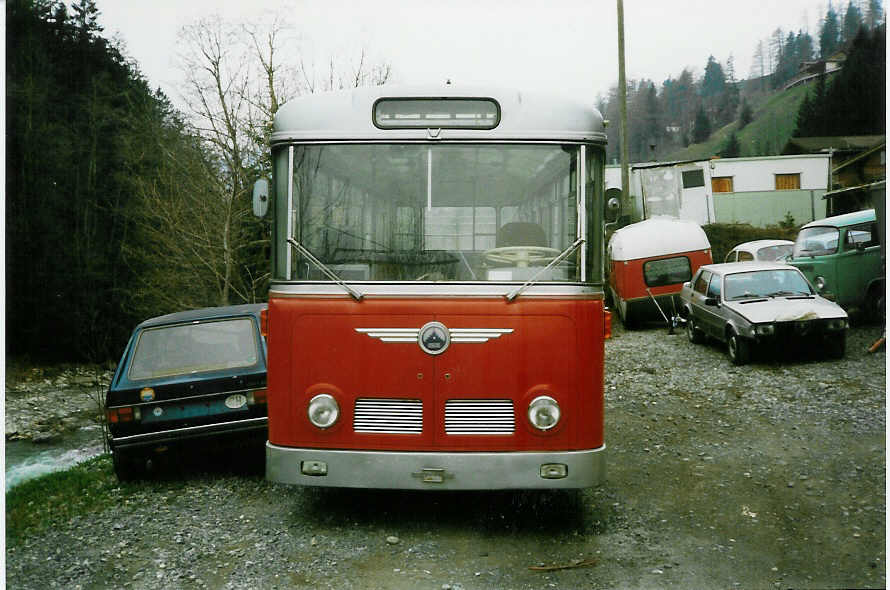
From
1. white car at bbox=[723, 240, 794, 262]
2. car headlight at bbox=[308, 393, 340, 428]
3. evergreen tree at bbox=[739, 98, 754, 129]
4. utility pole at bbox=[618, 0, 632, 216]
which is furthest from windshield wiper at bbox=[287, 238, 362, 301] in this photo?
evergreen tree at bbox=[739, 98, 754, 129]

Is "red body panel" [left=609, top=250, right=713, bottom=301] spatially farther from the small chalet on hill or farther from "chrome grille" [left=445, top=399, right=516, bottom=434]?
"chrome grille" [left=445, top=399, right=516, bottom=434]

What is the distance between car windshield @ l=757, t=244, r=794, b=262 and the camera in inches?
846

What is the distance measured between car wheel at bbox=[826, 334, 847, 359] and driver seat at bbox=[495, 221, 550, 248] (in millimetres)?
9310

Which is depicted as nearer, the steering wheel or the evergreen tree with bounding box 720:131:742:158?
the steering wheel

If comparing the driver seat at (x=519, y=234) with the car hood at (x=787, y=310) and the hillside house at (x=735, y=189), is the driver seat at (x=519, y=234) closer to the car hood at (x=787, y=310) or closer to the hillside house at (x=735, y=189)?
the car hood at (x=787, y=310)

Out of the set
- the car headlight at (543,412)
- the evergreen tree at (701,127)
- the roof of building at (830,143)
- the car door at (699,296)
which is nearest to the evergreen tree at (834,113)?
the roof of building at (830,143)

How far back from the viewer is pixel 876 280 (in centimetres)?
1502

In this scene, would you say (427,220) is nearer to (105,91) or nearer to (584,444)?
(584,444)

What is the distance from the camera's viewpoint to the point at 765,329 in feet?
40.9

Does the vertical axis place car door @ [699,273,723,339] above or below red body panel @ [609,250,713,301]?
below

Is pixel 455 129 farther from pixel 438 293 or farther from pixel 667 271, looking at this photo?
pixel 667 271

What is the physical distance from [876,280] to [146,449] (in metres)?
13.3

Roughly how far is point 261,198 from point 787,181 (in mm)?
38451

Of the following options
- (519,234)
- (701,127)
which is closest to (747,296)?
(519,234)
